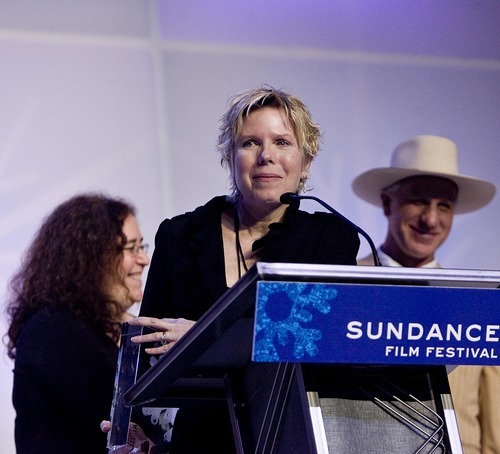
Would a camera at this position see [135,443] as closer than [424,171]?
Yes

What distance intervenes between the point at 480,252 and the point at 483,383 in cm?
123

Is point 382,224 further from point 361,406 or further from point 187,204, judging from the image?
point 361,406

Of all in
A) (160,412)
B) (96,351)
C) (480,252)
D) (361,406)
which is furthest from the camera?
(480,252)

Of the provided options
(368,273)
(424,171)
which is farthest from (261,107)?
(424,171)

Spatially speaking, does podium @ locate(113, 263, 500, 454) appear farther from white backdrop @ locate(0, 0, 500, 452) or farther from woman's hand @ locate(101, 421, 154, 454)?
white backdrop @ locate(0, 0, 500, 452)

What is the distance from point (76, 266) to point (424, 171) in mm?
1435

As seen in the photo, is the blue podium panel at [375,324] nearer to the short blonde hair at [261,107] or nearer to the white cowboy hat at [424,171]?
the short blonde hair at [261,107]

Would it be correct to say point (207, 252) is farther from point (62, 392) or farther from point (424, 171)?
point (424, 171)

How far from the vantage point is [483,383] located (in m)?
3.03

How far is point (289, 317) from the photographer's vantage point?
1121 millimetres

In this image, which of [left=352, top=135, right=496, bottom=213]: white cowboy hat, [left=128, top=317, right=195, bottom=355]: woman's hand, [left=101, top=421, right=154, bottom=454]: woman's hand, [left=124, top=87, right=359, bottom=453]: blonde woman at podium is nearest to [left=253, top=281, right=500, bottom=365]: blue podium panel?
[left=128, top=317, right=195, bottom=355]: woman's hand

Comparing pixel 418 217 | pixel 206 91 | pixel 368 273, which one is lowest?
pixel 368 273

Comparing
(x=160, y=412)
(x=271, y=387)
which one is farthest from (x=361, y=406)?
(x=160, y=412)

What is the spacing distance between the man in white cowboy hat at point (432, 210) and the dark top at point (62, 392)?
109 centimetres
